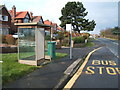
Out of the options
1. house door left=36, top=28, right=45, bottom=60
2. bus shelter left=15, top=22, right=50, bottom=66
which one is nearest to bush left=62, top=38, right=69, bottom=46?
bus shelter left=15, top=22, right=50, bottom=66

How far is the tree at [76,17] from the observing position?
34.0 metres

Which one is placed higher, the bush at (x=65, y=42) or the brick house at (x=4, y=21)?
the brick house at (x=4, y=21)

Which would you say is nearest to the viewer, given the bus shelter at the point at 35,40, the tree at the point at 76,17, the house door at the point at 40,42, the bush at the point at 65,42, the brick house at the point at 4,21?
the bus shelter at the point at 35,40

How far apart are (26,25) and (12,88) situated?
4.05 m

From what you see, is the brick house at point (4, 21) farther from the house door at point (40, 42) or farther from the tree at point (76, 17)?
the house door at point (40, 42)

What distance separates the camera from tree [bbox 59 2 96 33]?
33969 millimetres

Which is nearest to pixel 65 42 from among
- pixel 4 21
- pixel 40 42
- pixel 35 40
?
pixel 40 42

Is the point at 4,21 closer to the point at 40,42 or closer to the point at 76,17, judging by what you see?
the point at 76,17

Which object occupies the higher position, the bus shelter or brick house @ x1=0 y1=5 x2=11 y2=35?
brick house @ x1=0 y1=5 x2=11 y2=35

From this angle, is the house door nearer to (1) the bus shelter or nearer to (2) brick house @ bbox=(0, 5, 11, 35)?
(1) the bus shelter

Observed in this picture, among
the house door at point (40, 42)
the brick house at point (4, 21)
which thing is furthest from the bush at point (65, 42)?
the brick house at point (4, 21)

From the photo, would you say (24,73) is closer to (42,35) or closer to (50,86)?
(50,86)

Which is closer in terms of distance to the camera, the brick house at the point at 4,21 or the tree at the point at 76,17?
the brick house at the point at 4,21

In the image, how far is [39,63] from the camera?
770cm
